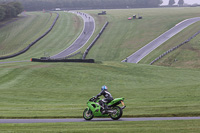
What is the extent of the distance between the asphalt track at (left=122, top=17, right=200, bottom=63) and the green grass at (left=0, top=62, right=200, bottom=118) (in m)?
23.5

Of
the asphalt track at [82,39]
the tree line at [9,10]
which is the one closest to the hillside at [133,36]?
the asphalt track at [82,39]

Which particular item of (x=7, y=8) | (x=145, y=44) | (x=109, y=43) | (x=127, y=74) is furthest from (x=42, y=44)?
(x=127, y=74)

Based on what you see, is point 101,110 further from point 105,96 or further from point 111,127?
point 111,127

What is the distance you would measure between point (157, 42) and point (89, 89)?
60694 millimetres

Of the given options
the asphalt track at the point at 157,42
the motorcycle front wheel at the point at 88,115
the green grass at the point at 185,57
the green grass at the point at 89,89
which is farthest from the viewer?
the asphalt track at the point at 157,42

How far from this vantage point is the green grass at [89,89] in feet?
76.0

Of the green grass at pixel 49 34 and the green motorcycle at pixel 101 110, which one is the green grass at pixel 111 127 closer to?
the green motorcycle at pixel 101 110

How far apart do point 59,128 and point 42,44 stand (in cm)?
9415

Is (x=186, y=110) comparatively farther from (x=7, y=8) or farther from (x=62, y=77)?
(x=7, y=8)

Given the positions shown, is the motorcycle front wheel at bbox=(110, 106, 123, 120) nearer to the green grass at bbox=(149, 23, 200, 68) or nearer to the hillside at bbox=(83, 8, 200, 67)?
the green grass at bbox=(149, 23, 200, 68)

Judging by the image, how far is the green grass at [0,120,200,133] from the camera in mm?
15827

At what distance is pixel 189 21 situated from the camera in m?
119

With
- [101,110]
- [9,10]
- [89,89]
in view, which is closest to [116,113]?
[101,110]

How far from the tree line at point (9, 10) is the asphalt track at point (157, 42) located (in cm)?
6953
